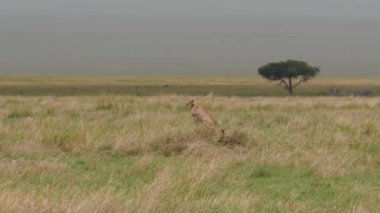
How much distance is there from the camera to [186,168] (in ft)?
30.8

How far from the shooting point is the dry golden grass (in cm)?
752

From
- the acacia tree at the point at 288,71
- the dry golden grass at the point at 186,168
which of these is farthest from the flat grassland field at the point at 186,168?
the acacia tree at the point at 288,71

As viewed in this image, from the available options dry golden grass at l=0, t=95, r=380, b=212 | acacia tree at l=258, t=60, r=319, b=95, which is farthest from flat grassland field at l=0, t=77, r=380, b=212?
acacia tree at l=258, t=60, r=319, b=95

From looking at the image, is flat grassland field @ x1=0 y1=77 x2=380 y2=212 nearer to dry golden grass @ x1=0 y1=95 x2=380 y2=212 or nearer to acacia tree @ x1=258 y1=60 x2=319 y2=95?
dry golden grass @ x1=0 y1=95 x2=380 y2=212

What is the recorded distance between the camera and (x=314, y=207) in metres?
7.89

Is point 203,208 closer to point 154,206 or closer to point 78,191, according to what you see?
point 154,206

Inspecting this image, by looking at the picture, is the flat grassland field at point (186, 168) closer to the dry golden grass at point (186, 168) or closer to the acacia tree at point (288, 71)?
the dry golden grass at point (186, 168)

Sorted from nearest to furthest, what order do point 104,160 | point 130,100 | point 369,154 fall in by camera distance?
point 104,160 → point 369,154 → point 130,100

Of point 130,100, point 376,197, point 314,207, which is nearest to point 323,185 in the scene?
point 376,197

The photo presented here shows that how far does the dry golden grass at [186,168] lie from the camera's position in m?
7.52

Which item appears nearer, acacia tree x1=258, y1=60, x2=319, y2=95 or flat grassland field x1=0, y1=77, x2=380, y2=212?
flat grassland field x1=0, y1=77, x2=380, y2=212

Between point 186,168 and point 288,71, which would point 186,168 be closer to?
point 186,168

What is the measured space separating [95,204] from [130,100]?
65.9 feet

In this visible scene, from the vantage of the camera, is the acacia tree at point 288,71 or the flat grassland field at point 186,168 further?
the acacia tree at point 288,71
